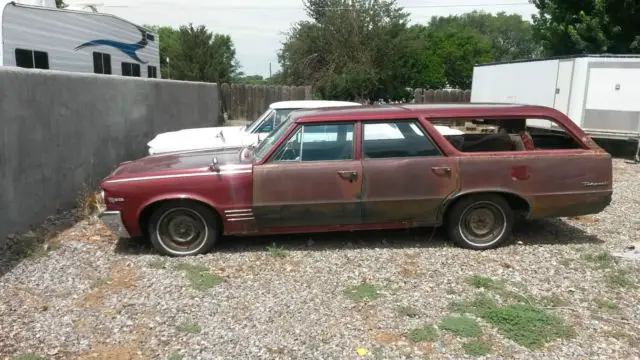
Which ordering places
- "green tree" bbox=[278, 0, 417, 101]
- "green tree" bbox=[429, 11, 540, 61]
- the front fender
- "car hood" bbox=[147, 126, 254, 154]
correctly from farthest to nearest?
"green tree" bbox=[429, 11, 540, 61]
"green tree" bbox=[278, 0, 417, 101]
"car hood" bbox=[147, 126, 254, 154]
the front fender

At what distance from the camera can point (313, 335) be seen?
3873mm

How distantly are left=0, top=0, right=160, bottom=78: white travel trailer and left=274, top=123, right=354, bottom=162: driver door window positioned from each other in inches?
251

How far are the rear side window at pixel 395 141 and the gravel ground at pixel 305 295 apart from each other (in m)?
1.03

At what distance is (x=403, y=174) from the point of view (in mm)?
5434

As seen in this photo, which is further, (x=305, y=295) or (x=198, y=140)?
(x=198, y=140)

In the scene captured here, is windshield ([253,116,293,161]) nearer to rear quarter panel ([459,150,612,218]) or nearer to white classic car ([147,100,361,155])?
rear quarter panel ([459,150,612,218])

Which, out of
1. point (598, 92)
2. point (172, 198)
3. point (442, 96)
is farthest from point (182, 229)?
point (442, 96)

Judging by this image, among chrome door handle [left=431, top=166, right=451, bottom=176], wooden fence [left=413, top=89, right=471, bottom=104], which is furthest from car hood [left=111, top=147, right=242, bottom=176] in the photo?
wooden fence [left=413, top=89, right=471, bottom=104]

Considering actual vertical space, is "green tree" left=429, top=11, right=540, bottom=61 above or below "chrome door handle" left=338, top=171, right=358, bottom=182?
above

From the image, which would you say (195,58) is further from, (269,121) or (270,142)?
(270,142)

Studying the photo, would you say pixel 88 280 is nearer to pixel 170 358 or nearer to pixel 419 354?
pixel 170 358

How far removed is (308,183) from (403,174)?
0.98m

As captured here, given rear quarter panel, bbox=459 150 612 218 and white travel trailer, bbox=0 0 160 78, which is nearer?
rear quarter panel, bbox=459 150 612 218

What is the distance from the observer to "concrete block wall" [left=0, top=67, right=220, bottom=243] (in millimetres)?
5816
